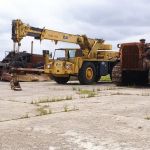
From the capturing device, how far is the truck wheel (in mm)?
21703

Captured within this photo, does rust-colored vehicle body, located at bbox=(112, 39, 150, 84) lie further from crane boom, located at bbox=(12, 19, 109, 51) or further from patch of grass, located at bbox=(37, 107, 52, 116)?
patch of grass, located at bbox=(37, 107, 52, 116)

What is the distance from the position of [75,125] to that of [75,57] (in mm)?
14078

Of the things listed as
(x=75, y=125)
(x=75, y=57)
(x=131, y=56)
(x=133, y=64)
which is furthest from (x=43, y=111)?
(x=75, y=57)

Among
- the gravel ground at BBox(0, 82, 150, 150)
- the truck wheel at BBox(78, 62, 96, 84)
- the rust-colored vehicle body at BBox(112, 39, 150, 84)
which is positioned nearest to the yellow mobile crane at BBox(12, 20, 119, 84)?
the truck wheel at BBox(78, 62, 96, 84)

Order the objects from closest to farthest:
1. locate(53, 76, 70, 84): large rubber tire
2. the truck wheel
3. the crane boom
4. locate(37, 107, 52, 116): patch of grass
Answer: locate(37, 107, 52, 116): patch of grass, the crane boom, the truck wheel, locate(53, 76, 70, 84): large rubber tire

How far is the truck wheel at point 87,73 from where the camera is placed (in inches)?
854

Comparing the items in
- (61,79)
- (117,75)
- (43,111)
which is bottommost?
(43,111)

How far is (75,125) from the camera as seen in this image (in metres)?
7.76

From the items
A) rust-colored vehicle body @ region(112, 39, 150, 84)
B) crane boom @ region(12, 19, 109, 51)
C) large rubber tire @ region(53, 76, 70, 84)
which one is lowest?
large rubber tire @ region(53, 76, 70, 84)

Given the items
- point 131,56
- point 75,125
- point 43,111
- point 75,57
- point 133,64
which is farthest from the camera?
point 75,57

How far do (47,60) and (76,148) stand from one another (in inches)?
645

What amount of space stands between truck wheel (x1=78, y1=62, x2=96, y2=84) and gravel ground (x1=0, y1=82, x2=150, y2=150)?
10.2m

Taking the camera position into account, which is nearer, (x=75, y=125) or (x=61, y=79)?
(x=75, y=125)

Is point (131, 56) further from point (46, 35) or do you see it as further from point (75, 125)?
point (75, 125)
